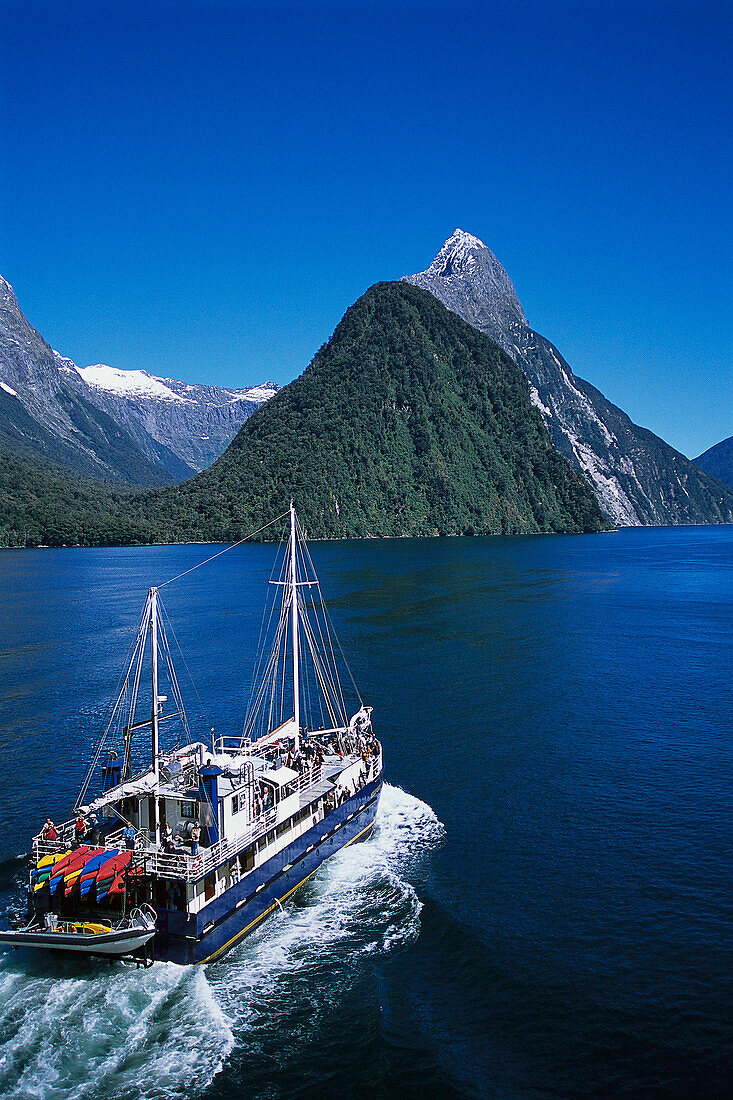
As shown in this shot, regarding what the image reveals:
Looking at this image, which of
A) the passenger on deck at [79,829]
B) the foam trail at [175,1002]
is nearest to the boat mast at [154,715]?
the passenger on deck at [79,829]

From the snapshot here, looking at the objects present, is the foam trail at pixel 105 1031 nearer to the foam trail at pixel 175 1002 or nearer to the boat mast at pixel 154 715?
the foam trail at pixel 175 1002

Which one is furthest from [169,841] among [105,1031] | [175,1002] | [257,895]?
[105,1031]

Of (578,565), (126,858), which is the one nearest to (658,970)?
(126,858)

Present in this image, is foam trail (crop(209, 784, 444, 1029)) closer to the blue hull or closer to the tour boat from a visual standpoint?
the blue hull

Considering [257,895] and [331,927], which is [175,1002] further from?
[331,927]

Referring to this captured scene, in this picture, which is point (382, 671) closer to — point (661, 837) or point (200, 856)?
point (661, 837)

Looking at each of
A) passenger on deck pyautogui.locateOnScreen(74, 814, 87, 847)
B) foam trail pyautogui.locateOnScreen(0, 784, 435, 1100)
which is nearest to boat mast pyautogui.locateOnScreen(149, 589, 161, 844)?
passenger on deck pyautogui.locateOnScreen(74, 814, 87, 847)
